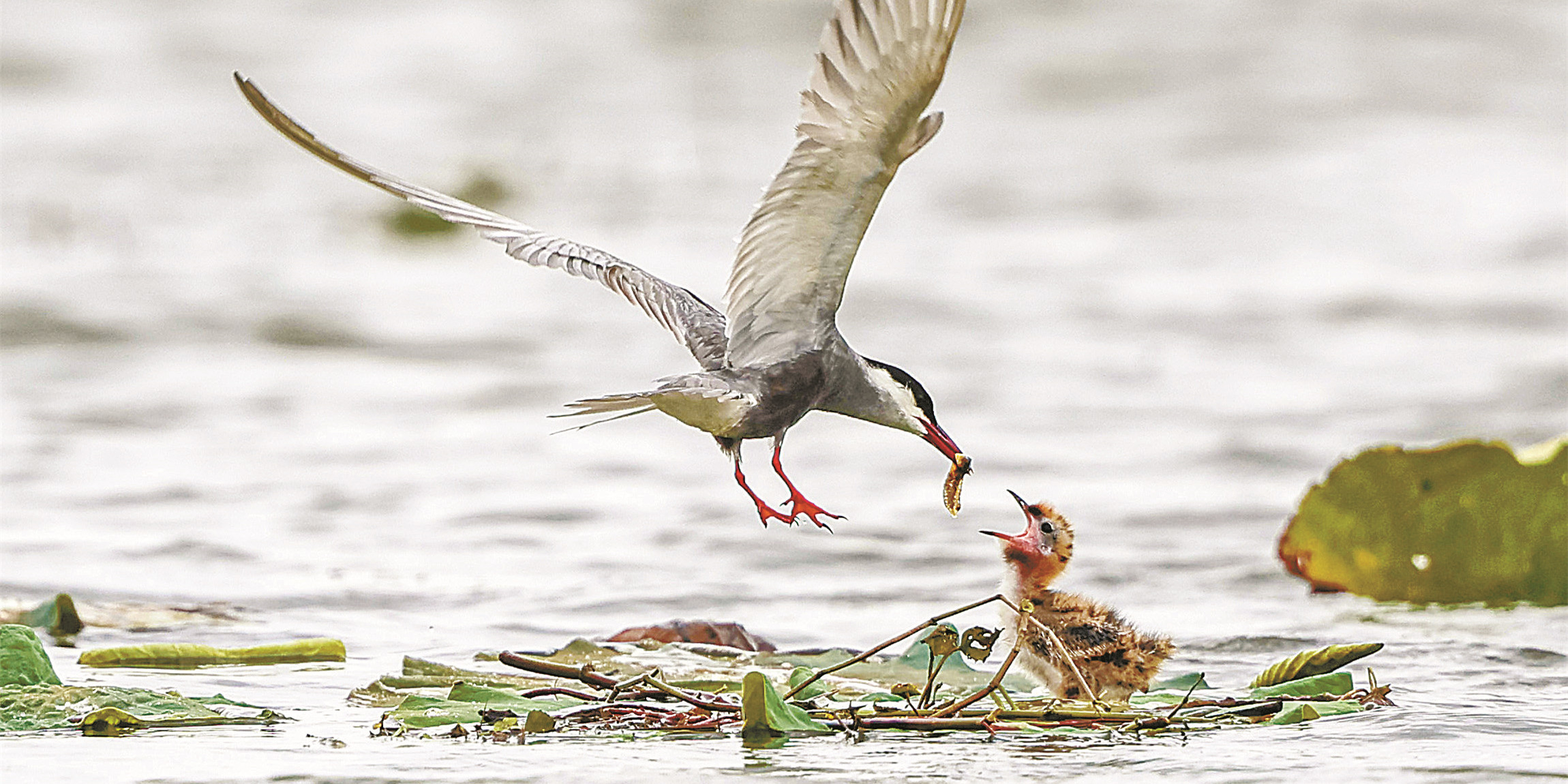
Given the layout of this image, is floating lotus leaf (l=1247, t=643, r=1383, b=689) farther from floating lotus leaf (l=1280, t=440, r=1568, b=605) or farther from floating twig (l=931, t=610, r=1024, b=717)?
floating lotus leaf (l=1280, t=440, r=1568, b=605)

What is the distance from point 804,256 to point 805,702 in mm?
1011

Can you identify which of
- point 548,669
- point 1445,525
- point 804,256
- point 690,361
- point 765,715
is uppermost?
point 690,361

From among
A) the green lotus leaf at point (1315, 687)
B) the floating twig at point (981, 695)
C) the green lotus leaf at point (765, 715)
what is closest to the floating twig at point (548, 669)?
the green lotus leaf at point (765, 715)

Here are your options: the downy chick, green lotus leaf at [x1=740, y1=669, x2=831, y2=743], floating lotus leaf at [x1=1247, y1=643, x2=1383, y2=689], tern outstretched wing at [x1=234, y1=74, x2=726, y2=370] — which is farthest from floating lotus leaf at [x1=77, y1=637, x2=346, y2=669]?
floating lotus leaf at [x1=1247, y1=643, x2=1383, y2=689]

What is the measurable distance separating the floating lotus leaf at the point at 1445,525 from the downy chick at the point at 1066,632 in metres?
1.93

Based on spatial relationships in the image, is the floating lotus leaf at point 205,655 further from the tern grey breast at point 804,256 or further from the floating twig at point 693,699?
the floating twig at point 693,699

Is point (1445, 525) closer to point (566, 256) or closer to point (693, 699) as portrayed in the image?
point (566, 256)

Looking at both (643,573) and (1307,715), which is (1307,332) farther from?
(1307,715)

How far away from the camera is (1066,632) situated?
4914mm

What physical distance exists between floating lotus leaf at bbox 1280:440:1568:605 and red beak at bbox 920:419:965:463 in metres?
2.16

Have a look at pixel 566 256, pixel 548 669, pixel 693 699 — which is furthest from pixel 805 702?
pixel 566 256

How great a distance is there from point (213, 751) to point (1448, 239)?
1187cm

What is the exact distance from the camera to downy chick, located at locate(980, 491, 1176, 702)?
478 centimetres

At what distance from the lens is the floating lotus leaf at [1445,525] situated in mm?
6520
